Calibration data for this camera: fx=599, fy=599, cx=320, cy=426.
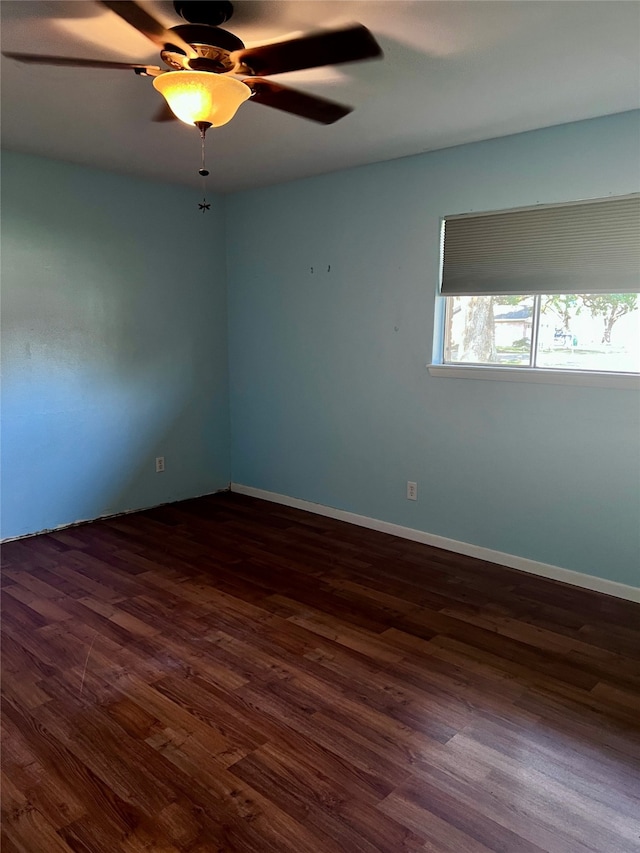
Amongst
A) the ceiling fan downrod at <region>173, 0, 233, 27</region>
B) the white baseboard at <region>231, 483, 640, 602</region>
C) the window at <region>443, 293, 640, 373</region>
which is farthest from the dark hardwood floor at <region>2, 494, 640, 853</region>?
the ceiling fan downrod at <region>173, 0, 233, 27</region>

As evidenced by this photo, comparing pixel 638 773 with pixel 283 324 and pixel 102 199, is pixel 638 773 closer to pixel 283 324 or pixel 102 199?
pixel 283 324

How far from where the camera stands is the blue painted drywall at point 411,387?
3.15 metres

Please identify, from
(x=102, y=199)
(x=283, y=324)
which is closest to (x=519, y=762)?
(x=283, y=324)

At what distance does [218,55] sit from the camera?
76.6 inches

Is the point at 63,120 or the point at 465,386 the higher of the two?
the point at 63,120

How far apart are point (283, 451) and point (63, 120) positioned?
266 cm

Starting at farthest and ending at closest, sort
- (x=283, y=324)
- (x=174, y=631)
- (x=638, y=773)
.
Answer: (x=283, y=324)
(x=174, y=631)
(x=638, y=773)

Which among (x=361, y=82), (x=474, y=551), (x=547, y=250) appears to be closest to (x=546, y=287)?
(x=547, y=250)

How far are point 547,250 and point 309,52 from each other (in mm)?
1851

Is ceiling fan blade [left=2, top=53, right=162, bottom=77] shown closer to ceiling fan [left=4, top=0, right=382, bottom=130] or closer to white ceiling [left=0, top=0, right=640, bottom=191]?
ceiling fan [left=4, top=0, right=382, bottom=130]

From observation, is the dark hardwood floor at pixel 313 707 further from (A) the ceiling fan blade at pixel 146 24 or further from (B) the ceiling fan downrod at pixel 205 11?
(B) the ceiling fan downrod at pixel 205 11

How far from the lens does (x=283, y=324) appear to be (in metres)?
4.59

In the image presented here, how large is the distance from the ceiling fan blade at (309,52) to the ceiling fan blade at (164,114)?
0.70m

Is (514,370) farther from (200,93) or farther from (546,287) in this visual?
→ (200,93)
